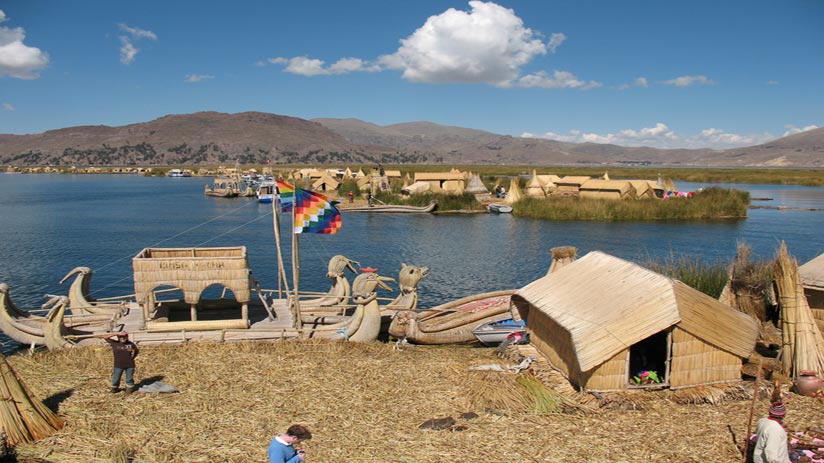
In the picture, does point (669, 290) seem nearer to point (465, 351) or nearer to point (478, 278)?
point (465, 351)

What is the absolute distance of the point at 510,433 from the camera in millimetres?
8477

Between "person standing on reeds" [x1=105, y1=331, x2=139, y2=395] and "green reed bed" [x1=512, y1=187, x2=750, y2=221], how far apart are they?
1748 inches

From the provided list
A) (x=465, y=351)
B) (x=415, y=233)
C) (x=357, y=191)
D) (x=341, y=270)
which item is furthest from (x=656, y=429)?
(x=357, y=191)

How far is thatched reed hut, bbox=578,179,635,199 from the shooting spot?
54344 mm

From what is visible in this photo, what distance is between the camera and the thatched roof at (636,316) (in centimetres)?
949

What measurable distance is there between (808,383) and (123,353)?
A: 11.6 meters

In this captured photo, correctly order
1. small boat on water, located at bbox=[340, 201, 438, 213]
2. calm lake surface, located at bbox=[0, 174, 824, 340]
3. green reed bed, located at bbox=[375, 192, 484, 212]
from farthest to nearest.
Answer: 1. green reed bed, located at bbox=[375, 192, 484, 212]
2. small boat on water, located at bbox=[340, 201, 438, 213]
3. calm lake surface, located at bbox=[0, 174, 824, 340]

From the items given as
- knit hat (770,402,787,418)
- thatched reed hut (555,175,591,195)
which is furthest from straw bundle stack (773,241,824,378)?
thatched reed hut (555,175,591,195)

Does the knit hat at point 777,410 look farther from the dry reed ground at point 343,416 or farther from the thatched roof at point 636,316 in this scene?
the thatched roof at point 636,316

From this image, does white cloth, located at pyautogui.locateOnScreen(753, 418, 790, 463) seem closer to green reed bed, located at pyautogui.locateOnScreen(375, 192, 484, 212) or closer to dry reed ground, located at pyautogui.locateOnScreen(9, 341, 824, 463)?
dry reed ground, located at pyautogui.locateOnScreen(9, 341, 824, 463)

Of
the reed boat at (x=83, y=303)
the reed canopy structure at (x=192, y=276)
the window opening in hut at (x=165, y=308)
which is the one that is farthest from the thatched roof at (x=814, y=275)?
the reed boat at (x=83, y=303)

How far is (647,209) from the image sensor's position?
49906 mm

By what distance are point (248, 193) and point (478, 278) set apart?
57422mm

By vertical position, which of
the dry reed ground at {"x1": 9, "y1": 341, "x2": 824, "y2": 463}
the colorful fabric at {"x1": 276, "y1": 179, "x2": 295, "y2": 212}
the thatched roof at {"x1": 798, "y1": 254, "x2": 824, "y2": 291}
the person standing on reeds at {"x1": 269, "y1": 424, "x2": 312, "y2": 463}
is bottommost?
the dry reed ground at {"x1": 9, "y1": 341, "x2": 824, "y2": 463}
